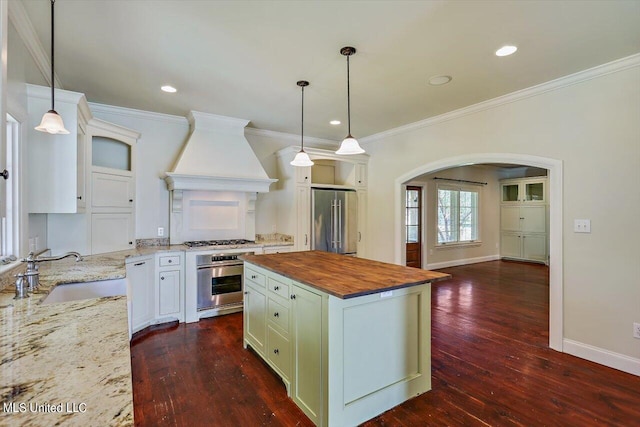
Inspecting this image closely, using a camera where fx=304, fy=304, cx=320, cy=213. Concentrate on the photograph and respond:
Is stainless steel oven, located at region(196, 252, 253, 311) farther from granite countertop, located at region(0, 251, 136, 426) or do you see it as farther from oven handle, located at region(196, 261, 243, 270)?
granite countertop, located at region(0, 251, 136, 426)

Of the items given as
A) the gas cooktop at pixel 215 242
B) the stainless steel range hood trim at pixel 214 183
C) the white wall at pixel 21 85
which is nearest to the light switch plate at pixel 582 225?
the stainless steel range hood trim at pixel 214 183

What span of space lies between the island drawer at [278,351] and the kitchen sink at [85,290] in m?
1.21

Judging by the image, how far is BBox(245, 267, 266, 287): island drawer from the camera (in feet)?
8.90

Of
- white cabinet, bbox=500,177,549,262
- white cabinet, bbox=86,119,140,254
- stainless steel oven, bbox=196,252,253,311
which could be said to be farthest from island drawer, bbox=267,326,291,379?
white cabinet, bbox=500,177,549,262

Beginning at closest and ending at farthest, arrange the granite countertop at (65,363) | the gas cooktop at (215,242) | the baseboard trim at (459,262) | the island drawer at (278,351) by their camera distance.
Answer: the granite countertop at (65,363) → the island drawer at (278,351) → the gas cooktop at (215,242) → the baseboard trim at (459,262)

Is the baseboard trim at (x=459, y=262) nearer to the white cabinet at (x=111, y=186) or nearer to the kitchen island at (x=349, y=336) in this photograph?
the kitchen island at (x=349, y=336)

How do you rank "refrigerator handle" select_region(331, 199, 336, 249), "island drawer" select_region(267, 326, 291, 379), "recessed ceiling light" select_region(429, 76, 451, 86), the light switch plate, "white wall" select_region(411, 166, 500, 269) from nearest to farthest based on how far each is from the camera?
1. "island drawer" select_region(267, 326, 291, 379)
2. the light switch plate
3. "recessed ceiling light" select_region(429, 76, 451, 86)
4. "refrigerator handle" select_region(331, 199, 336, 249)
5. "white wall" select_region(411, 166, 500, 269)

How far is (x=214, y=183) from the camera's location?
408 centimetres

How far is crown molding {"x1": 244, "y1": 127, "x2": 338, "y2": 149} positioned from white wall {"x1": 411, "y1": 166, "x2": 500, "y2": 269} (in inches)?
92.8

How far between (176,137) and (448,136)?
380 cm

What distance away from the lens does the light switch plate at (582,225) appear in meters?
2.89

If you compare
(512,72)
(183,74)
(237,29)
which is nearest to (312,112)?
(183,74)

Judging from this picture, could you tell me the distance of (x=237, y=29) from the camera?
88.0 inches

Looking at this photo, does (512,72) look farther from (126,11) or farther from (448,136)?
(126,11)
